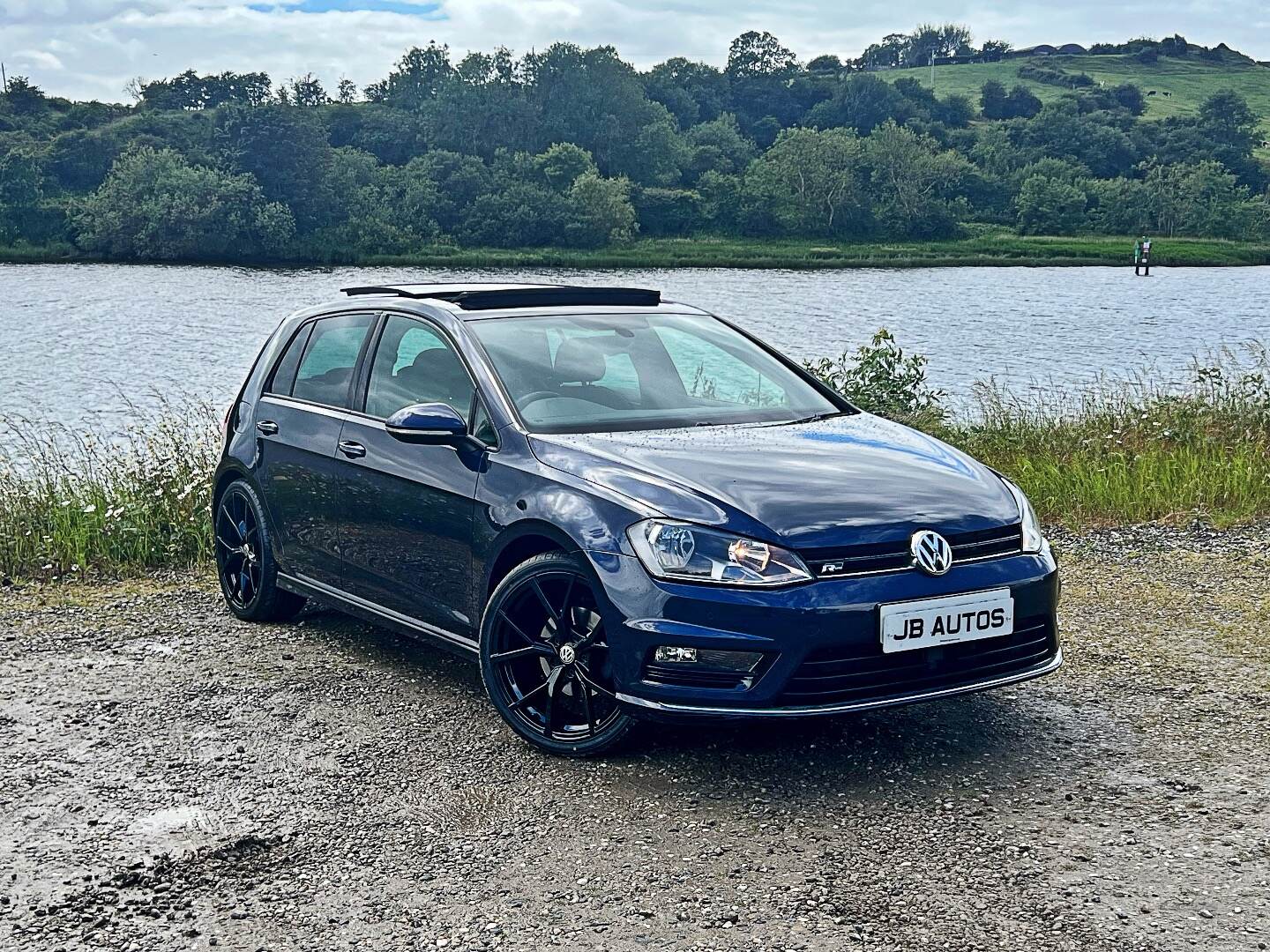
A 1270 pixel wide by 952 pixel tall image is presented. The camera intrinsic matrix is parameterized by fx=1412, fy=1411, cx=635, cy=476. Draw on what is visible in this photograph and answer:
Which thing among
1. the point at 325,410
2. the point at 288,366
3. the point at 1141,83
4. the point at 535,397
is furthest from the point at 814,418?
the point at 1141,83

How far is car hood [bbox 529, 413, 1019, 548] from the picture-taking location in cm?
459

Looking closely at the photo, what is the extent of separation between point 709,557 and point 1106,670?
2.48 metres

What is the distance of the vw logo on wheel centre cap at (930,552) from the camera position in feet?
15.0

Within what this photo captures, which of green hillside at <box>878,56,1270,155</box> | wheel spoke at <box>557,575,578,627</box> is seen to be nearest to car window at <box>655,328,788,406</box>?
wheel spoke at <box>557,575,578,627</box>

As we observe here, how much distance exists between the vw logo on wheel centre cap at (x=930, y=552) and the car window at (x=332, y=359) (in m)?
2.79

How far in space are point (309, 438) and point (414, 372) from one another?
709 mm

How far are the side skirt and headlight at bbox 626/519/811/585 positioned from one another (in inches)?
41.6

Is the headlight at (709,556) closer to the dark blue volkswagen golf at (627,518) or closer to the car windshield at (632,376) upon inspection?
the dark blue volkswagen golf at (627,518)

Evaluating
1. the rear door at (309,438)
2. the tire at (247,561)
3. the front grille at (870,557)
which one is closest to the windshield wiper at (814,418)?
the front grille at (870,557)

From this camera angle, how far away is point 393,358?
6.11 m

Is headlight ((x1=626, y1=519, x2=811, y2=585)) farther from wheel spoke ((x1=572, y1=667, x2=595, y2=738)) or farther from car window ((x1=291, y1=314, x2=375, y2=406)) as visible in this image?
car window ((x1=291, y1=314, x2=375, y2=406))

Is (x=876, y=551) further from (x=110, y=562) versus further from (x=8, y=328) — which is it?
(x=8, y=328)

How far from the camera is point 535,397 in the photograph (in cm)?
548

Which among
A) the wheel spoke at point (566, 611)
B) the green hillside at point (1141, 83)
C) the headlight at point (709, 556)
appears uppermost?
the green hillside at point (1141, 83)
